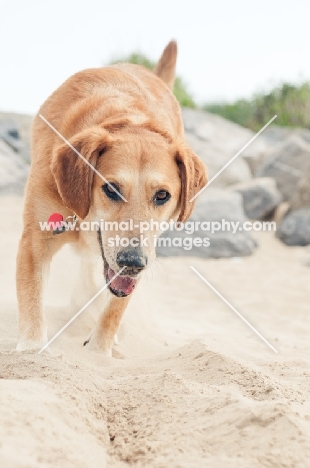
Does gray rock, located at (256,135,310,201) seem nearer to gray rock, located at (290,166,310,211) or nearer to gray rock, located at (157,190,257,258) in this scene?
gray rock, located at (290,166,310,211)

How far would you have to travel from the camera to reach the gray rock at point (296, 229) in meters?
11.7

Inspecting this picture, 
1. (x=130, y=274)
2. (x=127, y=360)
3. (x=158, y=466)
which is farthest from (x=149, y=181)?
(x=158, y=466)

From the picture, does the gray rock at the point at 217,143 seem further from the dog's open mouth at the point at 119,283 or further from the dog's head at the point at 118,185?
the dog's open mouth at the point at 119,283

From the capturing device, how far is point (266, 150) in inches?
705

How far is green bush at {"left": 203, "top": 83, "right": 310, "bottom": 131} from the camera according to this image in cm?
2308

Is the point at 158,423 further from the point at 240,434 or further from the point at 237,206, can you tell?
the point at 237,206

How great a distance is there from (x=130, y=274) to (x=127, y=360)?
3.06 feet

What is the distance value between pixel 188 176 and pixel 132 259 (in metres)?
0.98

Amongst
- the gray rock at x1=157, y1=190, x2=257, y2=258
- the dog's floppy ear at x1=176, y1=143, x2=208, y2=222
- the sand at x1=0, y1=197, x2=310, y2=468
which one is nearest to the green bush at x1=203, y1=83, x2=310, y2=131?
the gray rock at x1=157, y1=190, x2=257, y2=258

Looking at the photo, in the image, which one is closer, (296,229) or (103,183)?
(103,183)

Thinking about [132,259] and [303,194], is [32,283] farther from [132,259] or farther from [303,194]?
[303,194]

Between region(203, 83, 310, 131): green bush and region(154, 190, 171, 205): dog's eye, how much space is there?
1894cm

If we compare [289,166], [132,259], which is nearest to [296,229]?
[289,166]

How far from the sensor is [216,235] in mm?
10625
